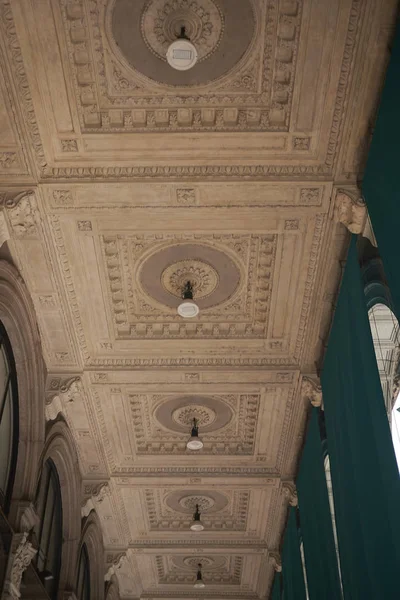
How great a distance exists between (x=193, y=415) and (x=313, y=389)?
2933 mm

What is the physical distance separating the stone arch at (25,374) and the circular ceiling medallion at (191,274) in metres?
1.87

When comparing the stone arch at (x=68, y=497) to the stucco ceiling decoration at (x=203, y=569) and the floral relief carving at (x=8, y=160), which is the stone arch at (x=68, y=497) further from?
the stucco ceiling decoration at (x=203, y=569)

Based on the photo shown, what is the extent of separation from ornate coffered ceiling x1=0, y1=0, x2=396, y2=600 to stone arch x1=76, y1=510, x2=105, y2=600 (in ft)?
4.08

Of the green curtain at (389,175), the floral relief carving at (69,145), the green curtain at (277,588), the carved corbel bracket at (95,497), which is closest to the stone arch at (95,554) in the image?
the carved corbel bracket at (95,497)

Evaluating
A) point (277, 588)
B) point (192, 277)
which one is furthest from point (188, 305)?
point (277, 588)

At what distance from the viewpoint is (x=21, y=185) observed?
896 cm

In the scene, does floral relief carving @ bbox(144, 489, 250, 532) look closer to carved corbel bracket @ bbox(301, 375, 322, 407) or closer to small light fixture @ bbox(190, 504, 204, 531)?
small light fixture @ bbox(190, 504, 204, 531)

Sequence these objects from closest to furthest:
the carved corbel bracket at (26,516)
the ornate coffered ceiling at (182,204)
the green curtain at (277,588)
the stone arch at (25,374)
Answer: the ornate coffered ceiling at (182,204) < the stone arch at (25,374) < the carved corbel bracket at (26,516) < the green curtain at (277,588)

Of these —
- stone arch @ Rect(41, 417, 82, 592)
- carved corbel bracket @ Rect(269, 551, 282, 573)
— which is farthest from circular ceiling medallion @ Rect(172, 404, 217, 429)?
carved corbel bracket @ Rect(269, 551, 282, 573)

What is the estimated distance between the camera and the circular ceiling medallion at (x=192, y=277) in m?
10.5

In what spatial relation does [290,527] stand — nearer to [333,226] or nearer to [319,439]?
[319,439]

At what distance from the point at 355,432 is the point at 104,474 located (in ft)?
26.3

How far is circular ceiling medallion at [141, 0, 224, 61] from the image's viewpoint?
726cm

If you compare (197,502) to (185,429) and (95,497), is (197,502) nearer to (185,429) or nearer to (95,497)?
(95,497)
